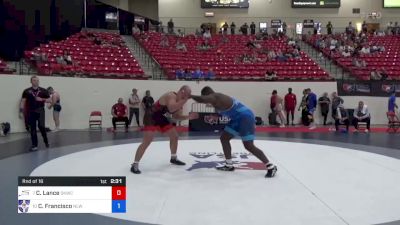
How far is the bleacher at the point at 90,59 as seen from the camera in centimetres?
1463

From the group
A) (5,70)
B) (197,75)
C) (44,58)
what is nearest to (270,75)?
(197,75)

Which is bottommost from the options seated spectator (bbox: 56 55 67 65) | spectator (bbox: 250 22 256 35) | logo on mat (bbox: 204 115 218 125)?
logo on mat (bbox: 204 115 218 125)

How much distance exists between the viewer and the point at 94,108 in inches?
584

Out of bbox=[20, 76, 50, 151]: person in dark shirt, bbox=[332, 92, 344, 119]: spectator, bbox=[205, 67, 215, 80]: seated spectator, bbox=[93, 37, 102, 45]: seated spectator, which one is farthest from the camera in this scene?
bbox=[93, 37, 102, 45]: seated spectator

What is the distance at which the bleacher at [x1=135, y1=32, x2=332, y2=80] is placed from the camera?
18.1 metres

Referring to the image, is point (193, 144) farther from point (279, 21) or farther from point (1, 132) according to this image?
point (279, 21)

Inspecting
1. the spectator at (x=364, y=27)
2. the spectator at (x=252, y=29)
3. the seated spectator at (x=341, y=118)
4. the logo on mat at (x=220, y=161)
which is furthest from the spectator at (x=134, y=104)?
the spectator at (x=364, y=27)

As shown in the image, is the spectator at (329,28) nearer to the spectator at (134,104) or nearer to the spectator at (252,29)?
the spectator at (252,29)

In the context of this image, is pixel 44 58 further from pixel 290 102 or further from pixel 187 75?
pixel 290 102

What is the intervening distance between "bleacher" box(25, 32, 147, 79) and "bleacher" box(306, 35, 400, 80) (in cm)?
992

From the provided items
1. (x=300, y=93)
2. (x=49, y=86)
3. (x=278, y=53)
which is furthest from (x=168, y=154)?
(x=278, y=53)

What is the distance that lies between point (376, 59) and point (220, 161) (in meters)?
16.9

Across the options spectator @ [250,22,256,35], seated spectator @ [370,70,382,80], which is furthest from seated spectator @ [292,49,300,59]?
spectator @ [250,22,256,35]

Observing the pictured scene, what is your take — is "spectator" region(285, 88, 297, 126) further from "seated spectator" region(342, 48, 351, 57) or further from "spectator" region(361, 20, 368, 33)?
"spectator" region(361, 20, 368, 33)
